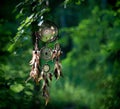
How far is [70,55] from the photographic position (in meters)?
10.1

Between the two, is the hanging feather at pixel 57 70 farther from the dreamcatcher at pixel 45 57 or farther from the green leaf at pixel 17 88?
the green leaf at pixel 17 88

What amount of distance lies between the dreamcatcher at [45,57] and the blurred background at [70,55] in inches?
5.9

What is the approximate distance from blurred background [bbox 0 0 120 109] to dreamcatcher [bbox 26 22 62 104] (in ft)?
0.49

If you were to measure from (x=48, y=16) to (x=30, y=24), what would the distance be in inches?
11.4

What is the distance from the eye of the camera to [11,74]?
7027mm

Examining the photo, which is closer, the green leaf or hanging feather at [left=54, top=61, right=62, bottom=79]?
hanging feather at [left=54, top=61, right=62, bottom=79]

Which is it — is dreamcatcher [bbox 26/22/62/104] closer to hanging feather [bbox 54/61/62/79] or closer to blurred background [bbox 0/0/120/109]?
hanging feather [bbox 54/61/62/79]

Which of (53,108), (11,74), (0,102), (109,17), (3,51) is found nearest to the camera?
(0,102)

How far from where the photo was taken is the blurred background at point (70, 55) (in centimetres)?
545

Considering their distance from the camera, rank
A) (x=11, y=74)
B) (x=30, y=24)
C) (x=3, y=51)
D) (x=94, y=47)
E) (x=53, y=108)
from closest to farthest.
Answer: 1. (x=30, y=24)
2. (x=11, y=74)
3. (x=3, y=51)
4. (x=53, y=108)
5. (x=94, y=47)

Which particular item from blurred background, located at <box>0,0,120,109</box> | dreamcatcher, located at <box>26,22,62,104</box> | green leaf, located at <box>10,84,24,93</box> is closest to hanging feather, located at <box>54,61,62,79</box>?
dreamcatcher, located at <box>26,22,62,104</box>

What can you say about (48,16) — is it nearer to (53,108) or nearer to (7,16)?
(53,108)

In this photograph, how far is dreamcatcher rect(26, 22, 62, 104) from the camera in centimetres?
450

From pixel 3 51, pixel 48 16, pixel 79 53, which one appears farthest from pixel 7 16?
pixel 48 16
